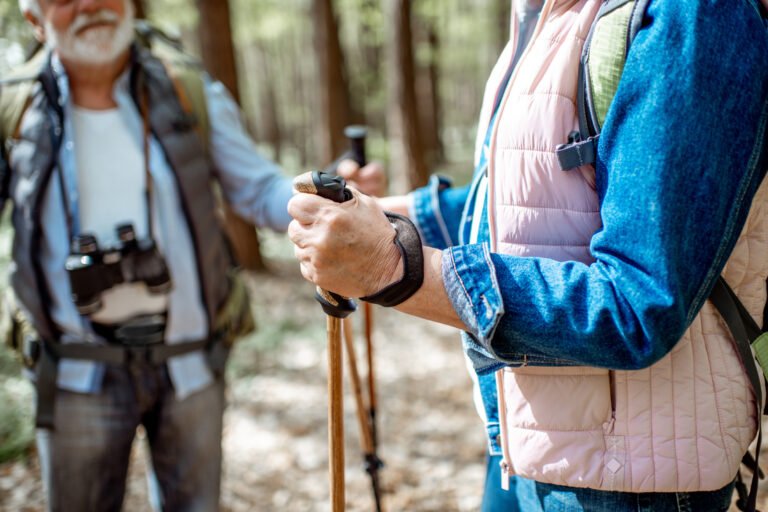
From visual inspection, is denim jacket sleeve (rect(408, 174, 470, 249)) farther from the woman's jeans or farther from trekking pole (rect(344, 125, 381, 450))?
the woman's jeans

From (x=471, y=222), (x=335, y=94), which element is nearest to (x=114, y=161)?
(x=471, y=222)

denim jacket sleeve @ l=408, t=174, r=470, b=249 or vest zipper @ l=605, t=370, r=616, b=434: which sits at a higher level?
denim jacket sleeve @ l=408, t=174, r=470, b=249

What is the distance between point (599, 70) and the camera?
48.5 inches

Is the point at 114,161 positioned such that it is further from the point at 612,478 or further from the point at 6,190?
the point at 612,478

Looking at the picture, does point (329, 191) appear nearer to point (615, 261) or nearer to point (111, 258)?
point (615, 261)

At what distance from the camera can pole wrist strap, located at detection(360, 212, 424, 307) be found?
1.24 metres

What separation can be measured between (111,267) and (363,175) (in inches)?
42.5

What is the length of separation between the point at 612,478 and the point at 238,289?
2053 millimetres

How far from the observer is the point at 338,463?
1.66m

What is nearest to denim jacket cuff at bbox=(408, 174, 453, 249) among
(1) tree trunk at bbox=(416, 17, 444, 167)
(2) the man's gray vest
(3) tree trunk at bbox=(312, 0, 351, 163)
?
(2) the man's gray vest

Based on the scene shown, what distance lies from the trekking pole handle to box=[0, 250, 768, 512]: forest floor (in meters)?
2.82

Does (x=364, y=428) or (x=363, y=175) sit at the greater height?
(x=363, y=175)

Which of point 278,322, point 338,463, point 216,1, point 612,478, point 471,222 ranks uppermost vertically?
point 216,1

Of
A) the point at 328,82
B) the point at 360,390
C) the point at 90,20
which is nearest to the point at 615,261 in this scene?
the point at 360,390
